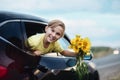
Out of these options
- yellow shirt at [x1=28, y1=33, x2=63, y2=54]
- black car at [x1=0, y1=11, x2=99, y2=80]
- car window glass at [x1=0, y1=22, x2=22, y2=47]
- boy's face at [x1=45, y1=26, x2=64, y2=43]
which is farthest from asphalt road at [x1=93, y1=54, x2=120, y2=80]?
car window glass at [x1=0, y1=22, x2=22, y2=47]

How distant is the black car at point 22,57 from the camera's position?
6.50m

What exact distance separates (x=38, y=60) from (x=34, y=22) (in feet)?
3.06

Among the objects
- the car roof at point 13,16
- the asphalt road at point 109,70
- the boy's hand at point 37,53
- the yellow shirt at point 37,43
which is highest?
the car roof at point 13,16

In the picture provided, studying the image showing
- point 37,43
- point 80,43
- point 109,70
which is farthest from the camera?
point 109,70

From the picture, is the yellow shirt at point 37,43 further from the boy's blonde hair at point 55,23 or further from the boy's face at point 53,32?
the boy's blonde hair at point 55,23

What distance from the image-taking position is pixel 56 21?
24.1 feet

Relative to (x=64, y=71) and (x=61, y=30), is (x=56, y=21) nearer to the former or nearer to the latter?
(x=61, y=30)

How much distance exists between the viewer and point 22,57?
6.72m

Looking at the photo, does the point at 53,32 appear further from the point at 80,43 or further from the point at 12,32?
the point at 12,32

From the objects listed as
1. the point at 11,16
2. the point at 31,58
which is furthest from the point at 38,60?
the point at 11,16

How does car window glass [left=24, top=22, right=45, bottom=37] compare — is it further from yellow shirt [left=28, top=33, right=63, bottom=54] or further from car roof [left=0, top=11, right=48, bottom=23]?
yellow shirt [left=28, top=33, right=63, bottom=54]

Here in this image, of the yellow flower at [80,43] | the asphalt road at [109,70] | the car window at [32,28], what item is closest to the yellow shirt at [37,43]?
the car window at [32,28]

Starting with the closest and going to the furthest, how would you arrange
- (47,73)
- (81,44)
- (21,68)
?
1. (21,68)
2. (47,73)
3. (81,44)

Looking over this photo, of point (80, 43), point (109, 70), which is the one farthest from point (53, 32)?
point (109, 70)
